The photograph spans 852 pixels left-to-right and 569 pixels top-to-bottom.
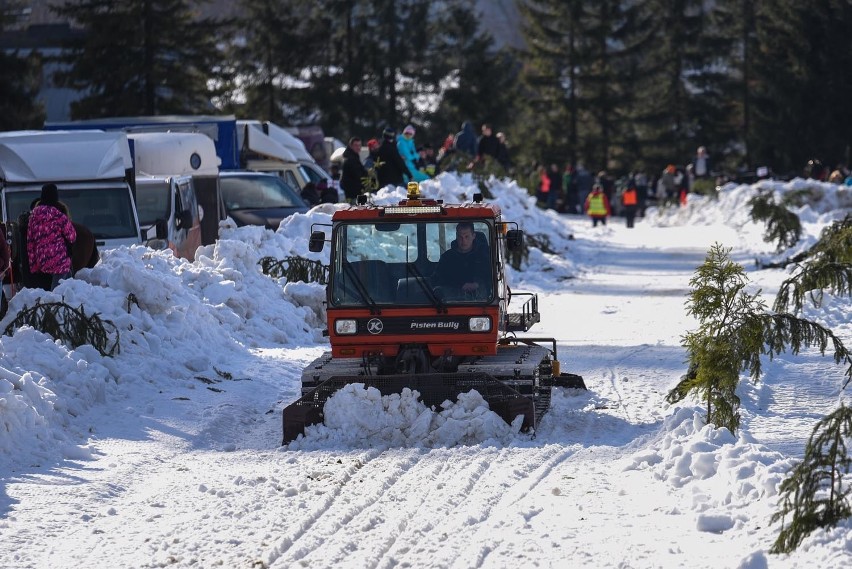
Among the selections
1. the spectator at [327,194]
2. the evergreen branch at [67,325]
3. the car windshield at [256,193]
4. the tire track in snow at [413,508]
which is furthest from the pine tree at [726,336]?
the spectator at [327,194]

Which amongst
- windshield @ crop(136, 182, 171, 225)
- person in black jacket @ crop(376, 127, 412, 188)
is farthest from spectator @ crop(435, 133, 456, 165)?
windshield @ crop(136, 182, 171, 225)

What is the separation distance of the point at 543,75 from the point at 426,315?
187 feet

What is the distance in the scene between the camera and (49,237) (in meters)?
15.4

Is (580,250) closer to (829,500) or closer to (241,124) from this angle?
(241,124)

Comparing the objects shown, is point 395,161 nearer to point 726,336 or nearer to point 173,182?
point 173,182

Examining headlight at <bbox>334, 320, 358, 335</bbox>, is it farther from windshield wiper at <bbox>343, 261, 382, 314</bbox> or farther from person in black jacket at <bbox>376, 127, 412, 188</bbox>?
person in black jacket at <bbox>376, 127, 412, 188</bbox>

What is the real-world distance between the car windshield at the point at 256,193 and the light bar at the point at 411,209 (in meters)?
13.6

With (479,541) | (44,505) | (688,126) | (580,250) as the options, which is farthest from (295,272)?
(688,126)

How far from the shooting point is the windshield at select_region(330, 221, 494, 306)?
11703mm

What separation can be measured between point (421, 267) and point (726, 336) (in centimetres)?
275

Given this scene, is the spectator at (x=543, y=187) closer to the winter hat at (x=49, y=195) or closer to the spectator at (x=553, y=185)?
the spectator at (x=553, y=185)

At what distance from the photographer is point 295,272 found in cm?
1939

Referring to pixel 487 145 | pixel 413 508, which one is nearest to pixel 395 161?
pixel 487 145

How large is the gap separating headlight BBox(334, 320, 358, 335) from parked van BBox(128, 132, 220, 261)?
7.53 meters
